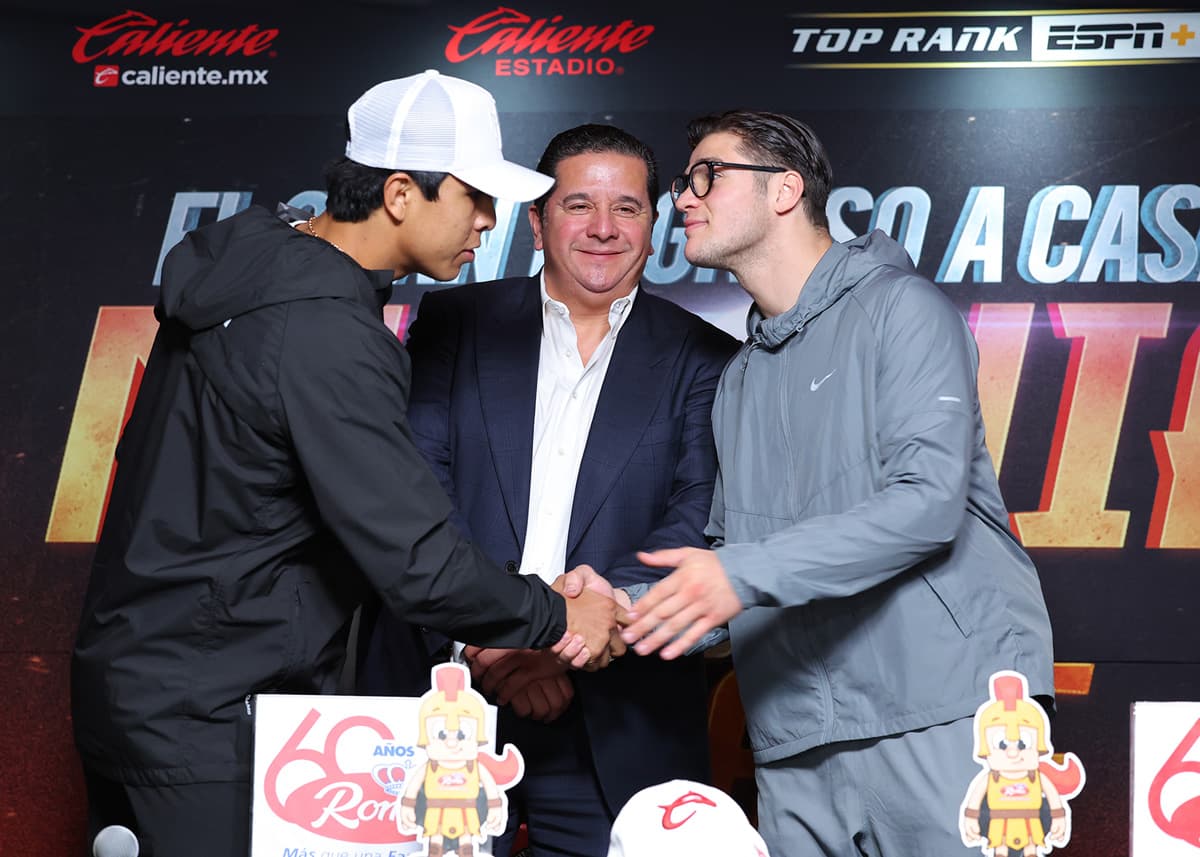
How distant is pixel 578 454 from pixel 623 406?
0.11 m

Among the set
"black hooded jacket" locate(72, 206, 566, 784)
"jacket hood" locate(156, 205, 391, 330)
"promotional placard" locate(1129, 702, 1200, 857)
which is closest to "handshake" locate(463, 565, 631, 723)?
"black hooded jacket" locate(72, 206, 566, 784)

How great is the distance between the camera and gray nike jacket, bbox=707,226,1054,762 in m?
1.76

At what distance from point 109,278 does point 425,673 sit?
1.59m

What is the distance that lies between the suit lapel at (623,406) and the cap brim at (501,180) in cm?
43

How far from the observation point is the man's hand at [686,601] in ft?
5.74

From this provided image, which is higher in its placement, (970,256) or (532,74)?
(532,74)

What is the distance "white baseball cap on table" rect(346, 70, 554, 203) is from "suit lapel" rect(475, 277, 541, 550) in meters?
0.42

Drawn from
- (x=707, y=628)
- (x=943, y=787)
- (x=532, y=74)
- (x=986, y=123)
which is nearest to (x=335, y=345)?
(x=707, y=628)

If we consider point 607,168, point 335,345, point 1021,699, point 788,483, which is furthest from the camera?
point 607,168

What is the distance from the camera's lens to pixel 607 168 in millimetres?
2516

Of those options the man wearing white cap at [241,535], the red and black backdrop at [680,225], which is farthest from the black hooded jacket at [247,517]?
the red and black backdrop at [680,225]

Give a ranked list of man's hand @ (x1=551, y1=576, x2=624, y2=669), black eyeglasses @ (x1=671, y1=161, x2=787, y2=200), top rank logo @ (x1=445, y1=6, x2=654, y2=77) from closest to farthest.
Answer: man's hand @ (x1=551, y1=576, x2=624, y2=669) → black eyeglasses @ (x1=671, y1=161, x2=787, y2=200) → top rank logo @ (x1=445, y1=6, x2=654, y2=77)

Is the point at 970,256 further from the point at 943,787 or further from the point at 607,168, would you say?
the point at 943,787

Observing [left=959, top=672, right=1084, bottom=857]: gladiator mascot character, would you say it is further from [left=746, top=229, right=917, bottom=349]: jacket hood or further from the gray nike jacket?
[left=746, top=229, right=917, bottom=349]: jacket hood
